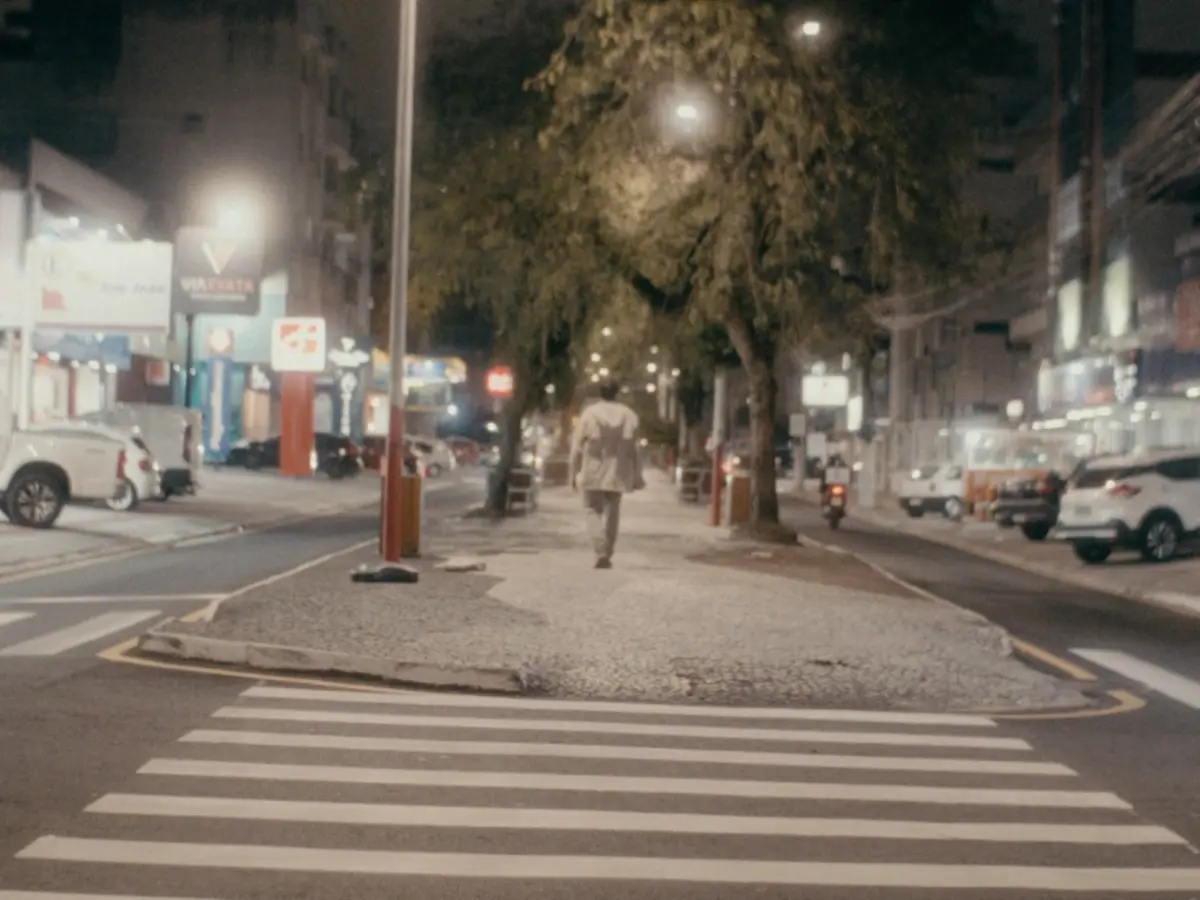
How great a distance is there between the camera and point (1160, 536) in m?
26.2

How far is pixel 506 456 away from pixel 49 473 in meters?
9.90

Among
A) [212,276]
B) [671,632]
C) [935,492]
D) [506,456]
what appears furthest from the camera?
[935,492]

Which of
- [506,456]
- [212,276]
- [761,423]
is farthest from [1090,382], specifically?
[212,276]

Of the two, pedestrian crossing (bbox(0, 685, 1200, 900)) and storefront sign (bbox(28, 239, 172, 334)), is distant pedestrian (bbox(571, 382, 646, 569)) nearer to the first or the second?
pedestrian crossing (bbox(0, 685, 1200, 900))

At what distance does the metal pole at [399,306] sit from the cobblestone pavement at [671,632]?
78cm

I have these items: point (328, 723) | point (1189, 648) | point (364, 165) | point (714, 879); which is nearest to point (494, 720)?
point (328, 723)

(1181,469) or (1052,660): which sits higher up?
(1181,469)

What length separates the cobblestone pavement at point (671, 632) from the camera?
39.1ft

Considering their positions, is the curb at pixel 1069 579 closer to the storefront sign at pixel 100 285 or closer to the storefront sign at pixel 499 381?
the storefront sign at pixel 499 381

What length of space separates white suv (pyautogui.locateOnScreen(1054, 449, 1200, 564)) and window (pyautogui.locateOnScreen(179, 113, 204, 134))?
47216 mm

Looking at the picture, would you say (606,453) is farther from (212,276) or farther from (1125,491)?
(212,276)

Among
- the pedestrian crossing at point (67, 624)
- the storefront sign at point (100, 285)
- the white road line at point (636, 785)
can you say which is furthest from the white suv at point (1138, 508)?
the white road line at point (636, 785)

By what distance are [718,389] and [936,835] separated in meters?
30.3

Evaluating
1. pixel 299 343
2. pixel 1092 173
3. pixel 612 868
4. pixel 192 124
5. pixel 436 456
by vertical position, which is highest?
pixel 192 124
